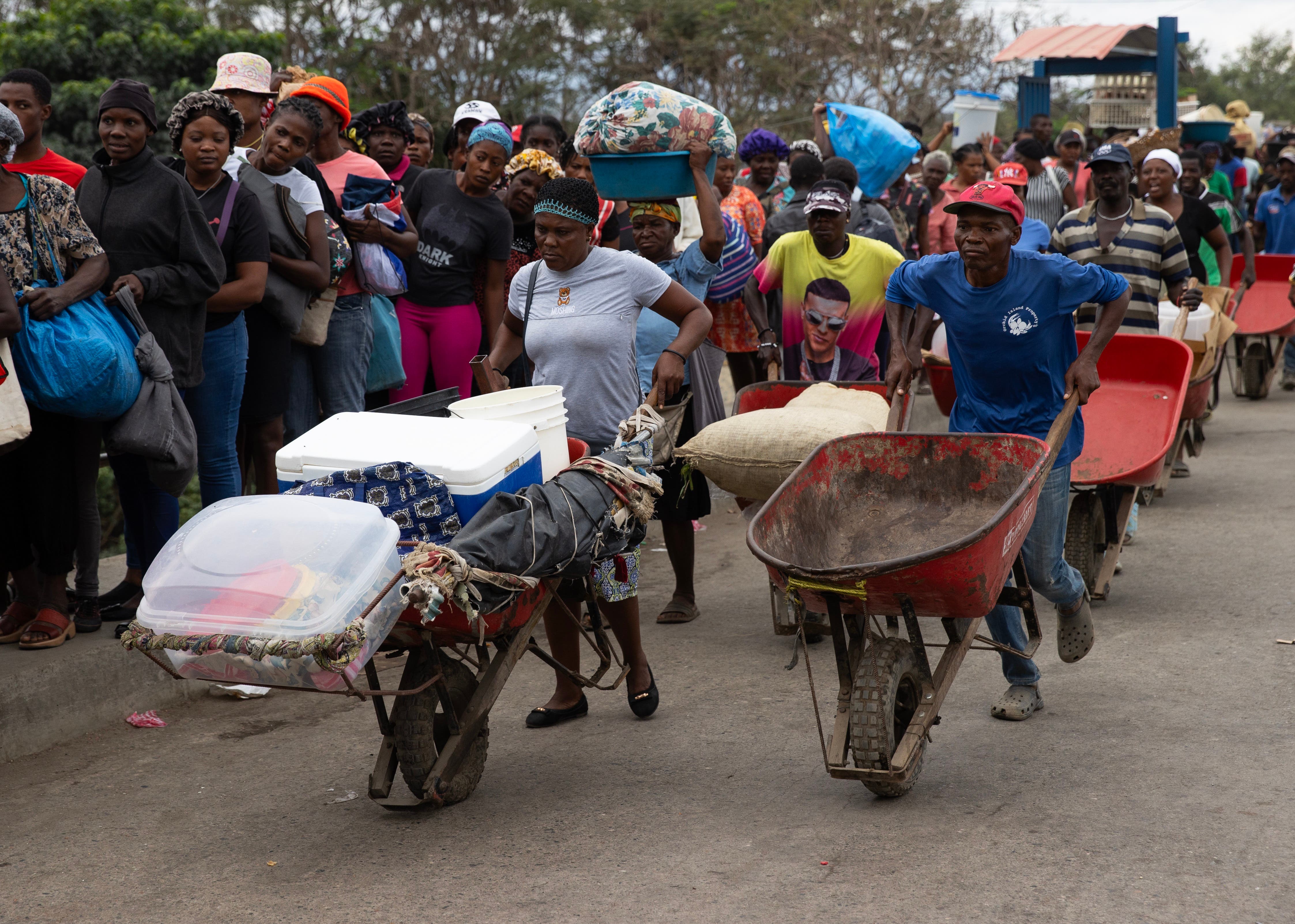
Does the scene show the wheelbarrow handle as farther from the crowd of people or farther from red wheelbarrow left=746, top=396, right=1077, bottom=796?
the crowd of people

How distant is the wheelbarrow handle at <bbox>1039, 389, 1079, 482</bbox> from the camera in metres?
4.46

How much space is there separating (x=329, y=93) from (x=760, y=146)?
13.2 ft

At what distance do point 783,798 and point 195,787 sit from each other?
1997 millimetres

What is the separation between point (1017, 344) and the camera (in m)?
4.79

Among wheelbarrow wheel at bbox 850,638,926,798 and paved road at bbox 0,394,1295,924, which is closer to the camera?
paved road at bbox 0,394,1295,924

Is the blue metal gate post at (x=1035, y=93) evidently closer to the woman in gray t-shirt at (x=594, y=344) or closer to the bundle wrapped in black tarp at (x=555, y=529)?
the woman in gray t-shirt at (x=594, y=344)

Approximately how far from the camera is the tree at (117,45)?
672 inches

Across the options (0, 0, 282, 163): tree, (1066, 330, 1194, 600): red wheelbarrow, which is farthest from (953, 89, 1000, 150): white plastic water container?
(0, 0, 282, 163): tree

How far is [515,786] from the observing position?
4.45 metres

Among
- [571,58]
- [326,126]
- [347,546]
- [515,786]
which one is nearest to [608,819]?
[515,786]

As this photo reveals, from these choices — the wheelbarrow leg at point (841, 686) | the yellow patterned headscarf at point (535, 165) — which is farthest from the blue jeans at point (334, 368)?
the wheelbarrow leg at point (841, 686)

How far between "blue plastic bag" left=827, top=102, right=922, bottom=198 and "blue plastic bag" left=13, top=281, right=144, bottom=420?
6108 millimetres

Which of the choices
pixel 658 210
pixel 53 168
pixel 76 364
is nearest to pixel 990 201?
pixel 658 210

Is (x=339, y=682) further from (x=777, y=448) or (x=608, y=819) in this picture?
(x=777, y=448)
